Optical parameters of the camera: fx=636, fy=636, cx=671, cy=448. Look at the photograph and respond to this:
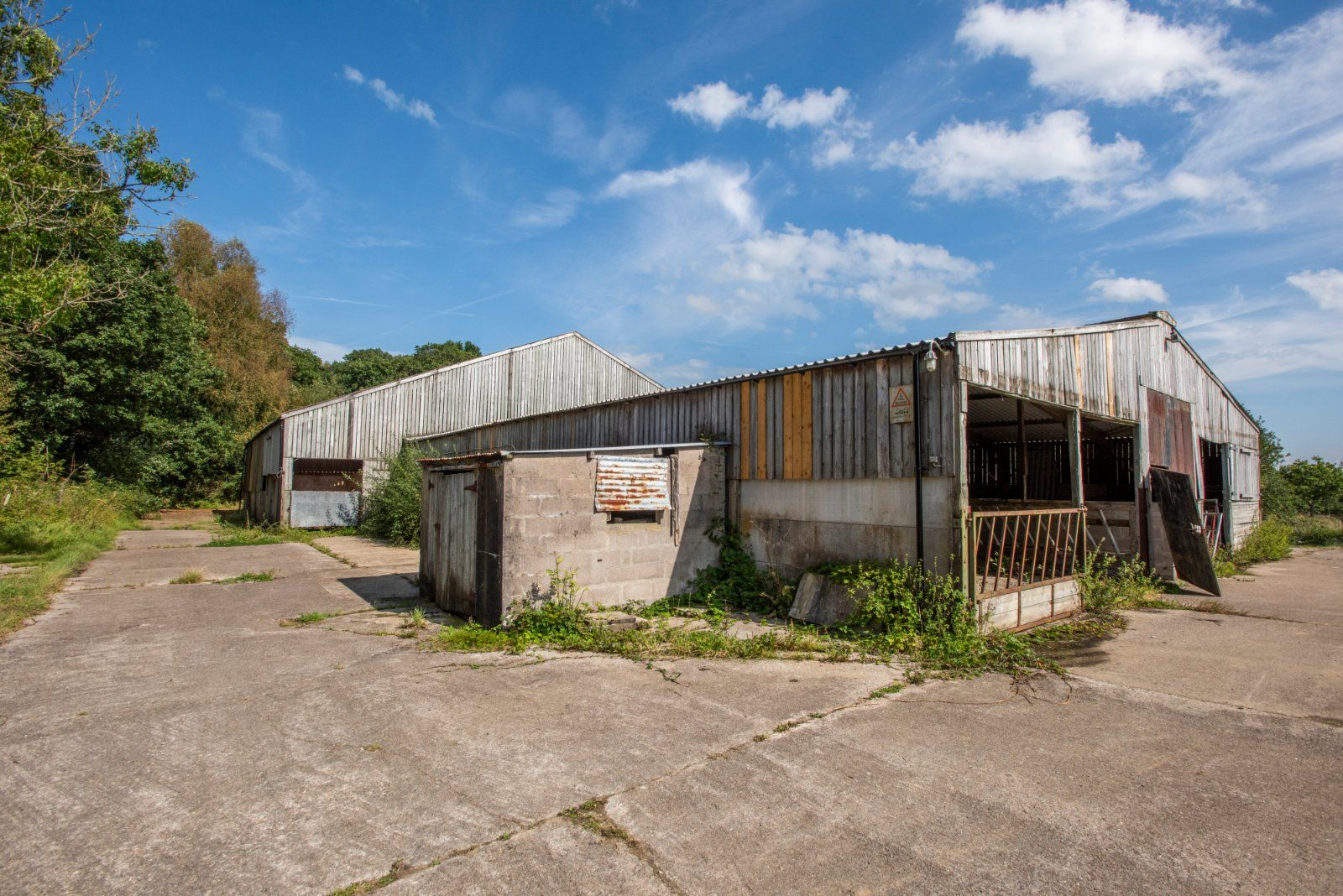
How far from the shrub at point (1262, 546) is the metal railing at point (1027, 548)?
22.8 ft

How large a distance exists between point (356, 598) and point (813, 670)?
6836 mm

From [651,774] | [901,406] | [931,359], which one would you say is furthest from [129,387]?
[651,774]

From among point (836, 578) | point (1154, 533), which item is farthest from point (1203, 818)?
point (1154, 533)

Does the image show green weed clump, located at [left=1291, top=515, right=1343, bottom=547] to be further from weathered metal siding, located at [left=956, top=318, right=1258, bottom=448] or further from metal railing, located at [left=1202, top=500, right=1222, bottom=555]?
weathered metal siding, located at [left=956, top=318, right=1258, bottom=448]

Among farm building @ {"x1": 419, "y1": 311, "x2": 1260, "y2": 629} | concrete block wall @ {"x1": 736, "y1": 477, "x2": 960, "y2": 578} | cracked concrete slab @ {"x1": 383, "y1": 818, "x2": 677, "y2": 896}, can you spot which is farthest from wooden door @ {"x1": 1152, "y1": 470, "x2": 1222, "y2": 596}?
cracked concrete slab @ {"x1": 383, "y1": 818, "x2": 677, "y2": 896}

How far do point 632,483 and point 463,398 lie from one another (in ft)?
50.8

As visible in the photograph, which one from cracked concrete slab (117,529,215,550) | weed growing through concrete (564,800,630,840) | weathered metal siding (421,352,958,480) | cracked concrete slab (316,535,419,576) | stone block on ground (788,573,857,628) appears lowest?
cracked concrete slab (316,535,419,576)

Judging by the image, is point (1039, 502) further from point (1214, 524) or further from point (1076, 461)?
point (1214, 524)

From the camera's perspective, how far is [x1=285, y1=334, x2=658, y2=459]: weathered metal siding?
19.9m

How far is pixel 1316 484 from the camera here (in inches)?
883

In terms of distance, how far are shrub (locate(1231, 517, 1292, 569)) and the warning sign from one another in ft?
37.0

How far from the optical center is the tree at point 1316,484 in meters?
22.2

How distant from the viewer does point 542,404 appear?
75.3 ft

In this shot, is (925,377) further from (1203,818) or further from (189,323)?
(189,323)
